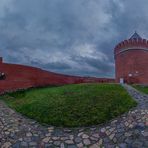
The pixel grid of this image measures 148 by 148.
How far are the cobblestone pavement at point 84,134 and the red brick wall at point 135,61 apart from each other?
12636 millimetres

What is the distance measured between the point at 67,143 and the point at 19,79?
31.1 ft

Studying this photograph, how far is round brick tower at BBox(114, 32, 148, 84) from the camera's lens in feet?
70.7

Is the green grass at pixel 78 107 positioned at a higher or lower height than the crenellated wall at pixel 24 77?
lower

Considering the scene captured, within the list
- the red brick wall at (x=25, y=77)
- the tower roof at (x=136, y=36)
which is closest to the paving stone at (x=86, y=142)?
the red brick wall at (x=25, y=77)

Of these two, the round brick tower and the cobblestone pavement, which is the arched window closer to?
the cobblestone pavement

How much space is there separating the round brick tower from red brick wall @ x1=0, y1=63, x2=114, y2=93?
6.20 m

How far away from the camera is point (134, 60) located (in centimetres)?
2162

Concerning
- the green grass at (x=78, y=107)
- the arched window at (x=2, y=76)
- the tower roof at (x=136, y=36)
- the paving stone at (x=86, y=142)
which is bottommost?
the paving stone at (x=86, y=142)

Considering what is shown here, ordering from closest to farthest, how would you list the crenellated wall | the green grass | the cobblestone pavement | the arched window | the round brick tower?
the cobblestone pavement, the green grass, the arched window, the crenellated wall, the round brick tower

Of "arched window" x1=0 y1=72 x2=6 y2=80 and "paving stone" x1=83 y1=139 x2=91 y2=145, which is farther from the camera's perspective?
"arched window" x1=0 y1=72 x2=6 y2=80

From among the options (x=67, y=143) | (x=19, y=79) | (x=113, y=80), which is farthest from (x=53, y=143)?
(x=113, y=80)

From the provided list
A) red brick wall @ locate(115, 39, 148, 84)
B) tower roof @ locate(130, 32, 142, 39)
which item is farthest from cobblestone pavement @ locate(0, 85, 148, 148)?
tower roof @ locate(130, 32, 142, 39)

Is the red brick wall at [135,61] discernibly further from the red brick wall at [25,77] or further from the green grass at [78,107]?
the green grass at [78,107]

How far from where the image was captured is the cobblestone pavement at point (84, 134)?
24.4 feet
